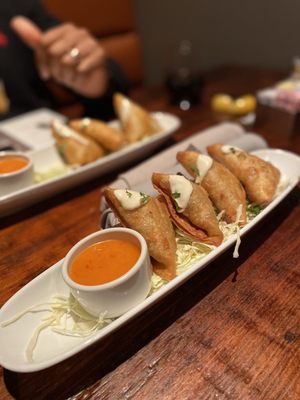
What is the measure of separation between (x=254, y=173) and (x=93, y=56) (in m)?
1.24

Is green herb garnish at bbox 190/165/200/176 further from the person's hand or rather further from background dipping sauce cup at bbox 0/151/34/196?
the person's hand

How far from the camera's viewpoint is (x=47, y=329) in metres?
0.88

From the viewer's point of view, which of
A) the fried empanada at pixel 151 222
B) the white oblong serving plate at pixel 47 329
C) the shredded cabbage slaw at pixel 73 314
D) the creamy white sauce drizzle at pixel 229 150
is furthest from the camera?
the creamy white sauce drizzle at pixel 229 150

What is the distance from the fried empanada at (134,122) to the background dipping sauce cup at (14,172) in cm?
52

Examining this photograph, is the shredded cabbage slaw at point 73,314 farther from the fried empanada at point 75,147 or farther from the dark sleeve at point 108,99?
the dark sleeve at point 108,99

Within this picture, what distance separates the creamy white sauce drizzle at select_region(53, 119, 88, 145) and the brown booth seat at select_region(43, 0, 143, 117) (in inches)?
89.0

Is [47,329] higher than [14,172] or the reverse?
the reverse

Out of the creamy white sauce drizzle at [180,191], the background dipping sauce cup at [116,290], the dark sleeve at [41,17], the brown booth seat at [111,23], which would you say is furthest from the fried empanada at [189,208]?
the brown booth seat at [111,23]

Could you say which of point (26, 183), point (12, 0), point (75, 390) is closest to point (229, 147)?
point (26, 183)

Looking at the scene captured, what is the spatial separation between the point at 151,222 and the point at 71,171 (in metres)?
0.62

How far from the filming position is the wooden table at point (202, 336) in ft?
2.54

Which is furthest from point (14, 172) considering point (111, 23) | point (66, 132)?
point (111, 23)

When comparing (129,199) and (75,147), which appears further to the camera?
(75,147)

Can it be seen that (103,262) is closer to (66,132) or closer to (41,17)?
(66,132)
